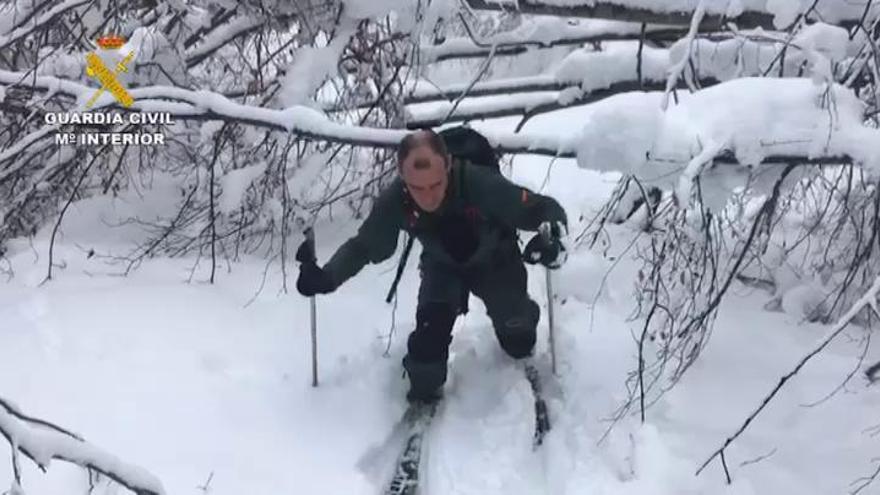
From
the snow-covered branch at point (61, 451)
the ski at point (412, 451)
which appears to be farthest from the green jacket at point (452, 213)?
the snow-covered branch at point (61, 451)

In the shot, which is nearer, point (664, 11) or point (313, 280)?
point (313, 280)

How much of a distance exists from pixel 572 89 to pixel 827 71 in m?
2.35

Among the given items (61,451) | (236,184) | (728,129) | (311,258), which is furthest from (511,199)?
(61,451)

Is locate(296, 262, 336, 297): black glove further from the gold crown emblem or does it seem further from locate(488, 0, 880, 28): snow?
the gold crown emblem

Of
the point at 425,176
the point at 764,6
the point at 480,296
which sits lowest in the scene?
the point at 480,296

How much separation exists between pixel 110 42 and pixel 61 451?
407cm

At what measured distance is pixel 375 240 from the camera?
4.70 m

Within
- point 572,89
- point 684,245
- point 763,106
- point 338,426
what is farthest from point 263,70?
point 763,106

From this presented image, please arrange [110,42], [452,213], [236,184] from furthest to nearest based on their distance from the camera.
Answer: [110,42]
[236,184]
[452,213]

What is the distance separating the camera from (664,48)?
663 cm

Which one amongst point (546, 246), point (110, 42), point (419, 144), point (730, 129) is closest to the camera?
point (730, 129)

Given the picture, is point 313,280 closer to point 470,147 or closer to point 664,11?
point 470,147

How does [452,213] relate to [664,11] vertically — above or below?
below

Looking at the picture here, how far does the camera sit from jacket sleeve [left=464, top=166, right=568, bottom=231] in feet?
15.1
